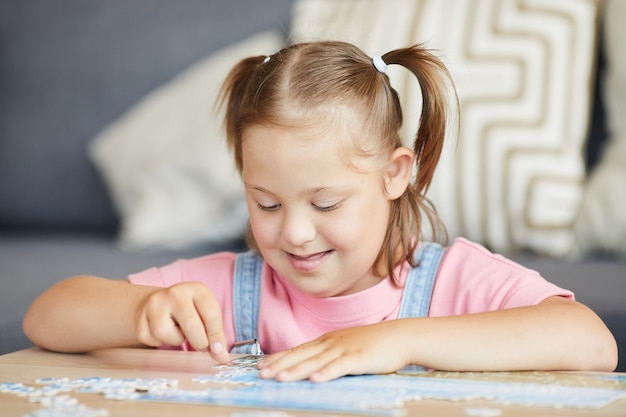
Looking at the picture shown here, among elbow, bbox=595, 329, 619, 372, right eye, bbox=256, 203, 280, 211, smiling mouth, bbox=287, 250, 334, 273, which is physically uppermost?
right eye, bbox=256, 203, 280, 211

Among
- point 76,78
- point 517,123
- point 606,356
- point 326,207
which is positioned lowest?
point 606,356

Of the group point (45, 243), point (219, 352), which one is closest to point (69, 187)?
point (45, 243)

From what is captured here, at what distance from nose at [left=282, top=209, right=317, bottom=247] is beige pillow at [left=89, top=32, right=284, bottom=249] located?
942mm

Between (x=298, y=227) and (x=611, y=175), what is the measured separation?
948 millimetres

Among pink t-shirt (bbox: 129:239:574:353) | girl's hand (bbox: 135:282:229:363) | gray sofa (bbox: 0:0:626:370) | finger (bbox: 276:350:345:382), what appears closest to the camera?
finger (bbox: 276:350:345:382)

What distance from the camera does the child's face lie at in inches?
44.5

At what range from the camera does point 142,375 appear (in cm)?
97

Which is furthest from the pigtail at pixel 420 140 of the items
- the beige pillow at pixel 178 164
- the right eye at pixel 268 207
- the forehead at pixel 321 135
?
the beige pillow at pixel 178 164

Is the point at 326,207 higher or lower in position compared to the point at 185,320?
higher

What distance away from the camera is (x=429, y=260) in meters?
1.33

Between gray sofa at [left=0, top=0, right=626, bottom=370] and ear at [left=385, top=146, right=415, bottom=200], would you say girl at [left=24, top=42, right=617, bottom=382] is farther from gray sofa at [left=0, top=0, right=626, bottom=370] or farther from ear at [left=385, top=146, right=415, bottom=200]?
gray sofa at [left=0, top=0, right=626, bottom=370]

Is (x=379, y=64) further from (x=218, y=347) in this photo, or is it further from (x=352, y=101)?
(x=218, y=347)

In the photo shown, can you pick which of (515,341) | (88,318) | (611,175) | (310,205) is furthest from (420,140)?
(611,175)

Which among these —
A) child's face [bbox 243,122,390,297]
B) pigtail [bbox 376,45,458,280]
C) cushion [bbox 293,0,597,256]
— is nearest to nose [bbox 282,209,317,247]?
child's face [bbox 243,122,390,297]
